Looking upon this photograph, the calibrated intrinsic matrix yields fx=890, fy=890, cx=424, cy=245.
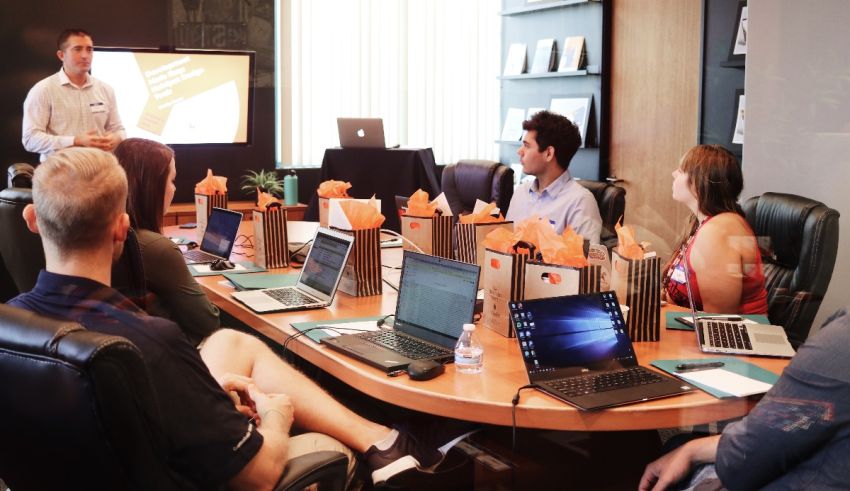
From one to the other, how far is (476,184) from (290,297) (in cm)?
192

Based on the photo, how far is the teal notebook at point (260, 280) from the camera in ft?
10.6

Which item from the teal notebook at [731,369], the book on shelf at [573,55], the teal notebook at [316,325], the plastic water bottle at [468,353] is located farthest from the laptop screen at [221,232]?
the book on shelf at [573,55]

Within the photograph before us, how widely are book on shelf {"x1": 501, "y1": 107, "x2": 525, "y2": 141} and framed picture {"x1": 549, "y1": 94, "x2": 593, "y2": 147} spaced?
1.29 feet

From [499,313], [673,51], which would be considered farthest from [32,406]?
[673,51]

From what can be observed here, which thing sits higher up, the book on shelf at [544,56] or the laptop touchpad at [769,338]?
the book on shelf at [544,56]

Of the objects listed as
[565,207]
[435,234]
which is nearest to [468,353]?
[435,234]

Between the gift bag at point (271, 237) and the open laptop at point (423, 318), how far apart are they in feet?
3.72

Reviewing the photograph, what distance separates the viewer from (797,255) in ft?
10.1

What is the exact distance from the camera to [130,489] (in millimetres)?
1319

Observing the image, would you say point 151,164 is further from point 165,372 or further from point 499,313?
point 165,372

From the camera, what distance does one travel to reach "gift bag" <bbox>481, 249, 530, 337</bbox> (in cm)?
250

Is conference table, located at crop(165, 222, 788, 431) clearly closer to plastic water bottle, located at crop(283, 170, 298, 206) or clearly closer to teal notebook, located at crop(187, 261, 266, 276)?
teal notebook, located at crop(187, 261, 266, 276)

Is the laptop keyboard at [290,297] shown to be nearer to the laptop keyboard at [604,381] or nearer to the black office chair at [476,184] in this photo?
the laptop keyboard at [604,381]

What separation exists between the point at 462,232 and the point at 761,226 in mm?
1079
